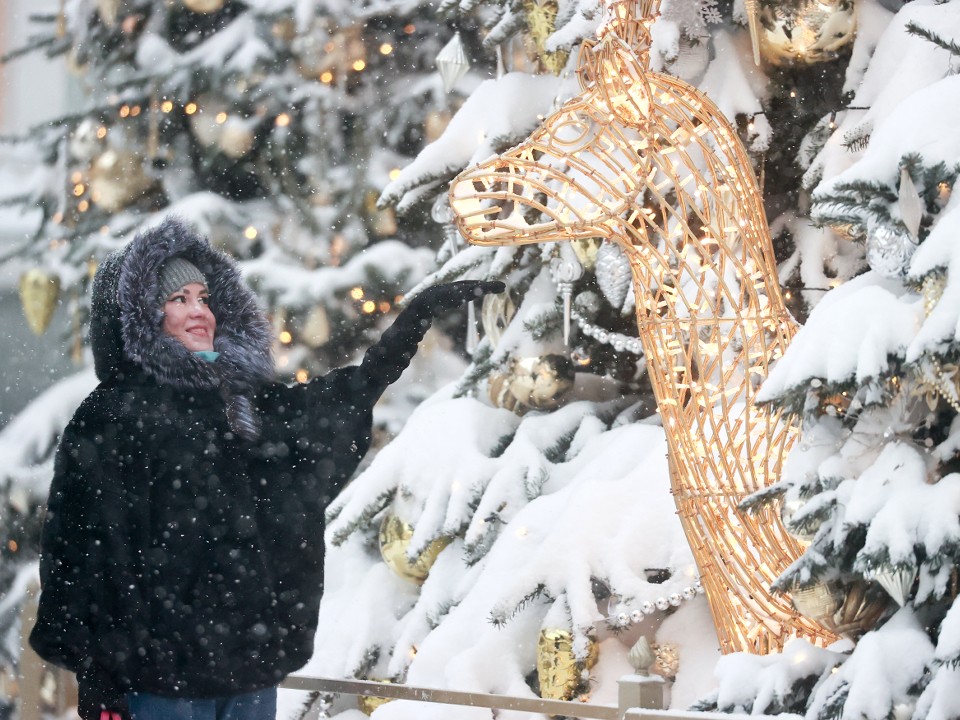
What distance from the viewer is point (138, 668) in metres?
2.57

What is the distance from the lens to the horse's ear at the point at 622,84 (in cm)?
259

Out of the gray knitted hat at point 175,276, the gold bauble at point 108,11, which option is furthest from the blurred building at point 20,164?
the gray knitted hat at point 175,276

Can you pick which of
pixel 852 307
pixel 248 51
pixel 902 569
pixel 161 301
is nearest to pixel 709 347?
pixel 852 307

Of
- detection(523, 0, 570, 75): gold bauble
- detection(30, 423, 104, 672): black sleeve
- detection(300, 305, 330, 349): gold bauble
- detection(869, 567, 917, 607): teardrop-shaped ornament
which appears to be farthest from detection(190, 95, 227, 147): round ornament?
detection(869, 567, 917, 607): teardrop-shaped ornament

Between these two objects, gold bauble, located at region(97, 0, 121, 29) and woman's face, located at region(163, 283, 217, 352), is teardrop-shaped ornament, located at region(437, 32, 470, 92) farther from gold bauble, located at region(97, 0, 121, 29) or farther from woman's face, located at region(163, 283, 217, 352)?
gold bauble, located at region(97, 0, 121, 29)

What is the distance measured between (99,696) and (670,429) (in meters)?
1.22

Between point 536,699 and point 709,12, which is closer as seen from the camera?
point 536,699

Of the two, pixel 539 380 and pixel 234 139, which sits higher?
pixel 234 139

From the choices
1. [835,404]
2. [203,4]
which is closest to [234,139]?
[203,4]

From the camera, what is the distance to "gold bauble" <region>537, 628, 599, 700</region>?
3104 millimetres

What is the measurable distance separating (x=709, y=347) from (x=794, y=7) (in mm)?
876

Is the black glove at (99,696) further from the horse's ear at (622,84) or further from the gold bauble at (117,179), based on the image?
the gold bauble at (117,179)

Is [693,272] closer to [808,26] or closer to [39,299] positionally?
[808,26]

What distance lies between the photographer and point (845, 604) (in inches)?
85.0
